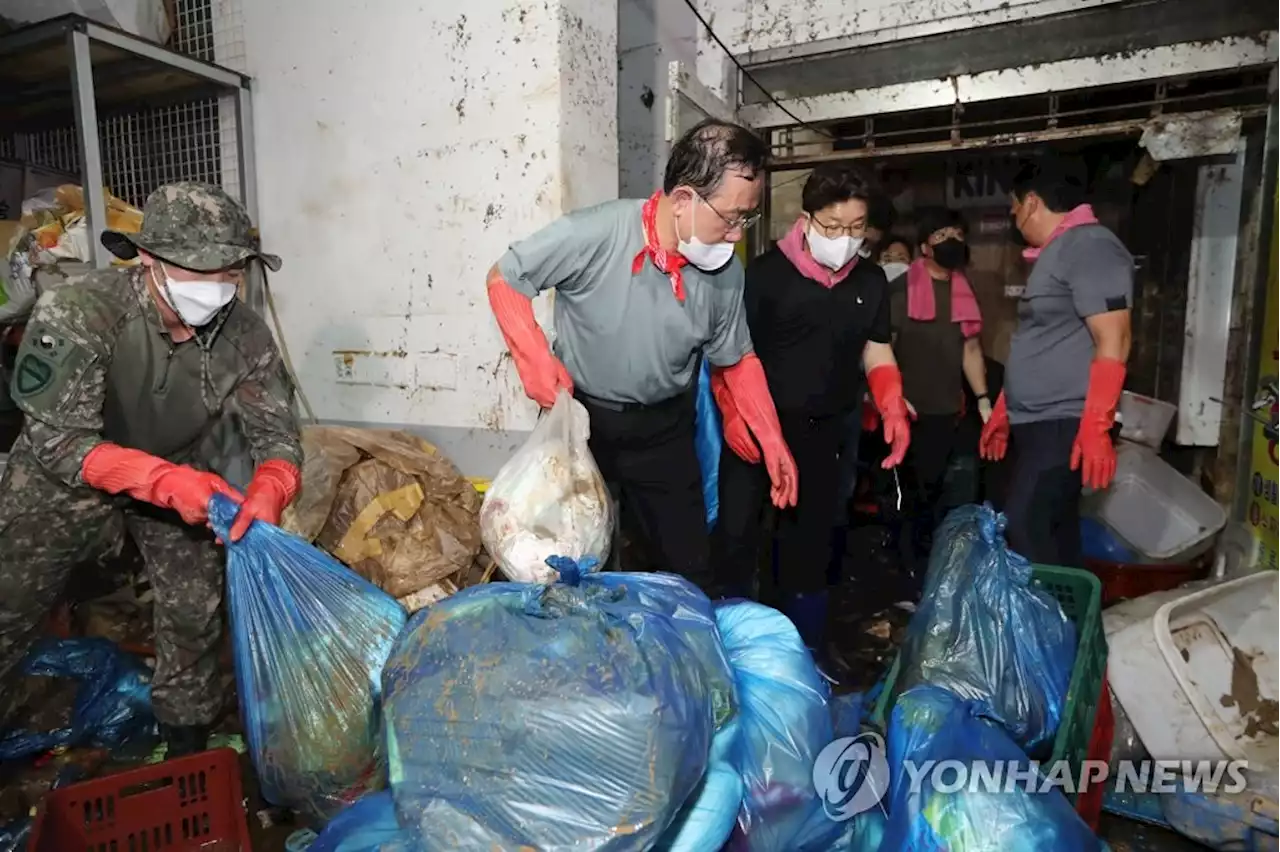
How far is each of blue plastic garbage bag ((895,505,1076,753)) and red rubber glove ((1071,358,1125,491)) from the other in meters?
0.69

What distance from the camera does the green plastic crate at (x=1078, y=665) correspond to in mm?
1393

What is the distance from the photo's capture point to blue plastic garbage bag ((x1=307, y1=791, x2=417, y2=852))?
3.30 feet

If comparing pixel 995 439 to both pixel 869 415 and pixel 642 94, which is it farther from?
pixel 642 94

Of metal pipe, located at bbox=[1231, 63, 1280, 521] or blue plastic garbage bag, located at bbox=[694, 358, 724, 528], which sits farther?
metal pipe, located at bbox=[1231, 63, 1280, 521]

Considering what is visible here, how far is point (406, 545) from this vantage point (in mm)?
2377

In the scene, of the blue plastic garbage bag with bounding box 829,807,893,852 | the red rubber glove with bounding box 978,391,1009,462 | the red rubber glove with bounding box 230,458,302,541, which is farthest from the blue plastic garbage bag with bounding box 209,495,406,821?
the red rubber glove with bounding box 978,391,1009,462

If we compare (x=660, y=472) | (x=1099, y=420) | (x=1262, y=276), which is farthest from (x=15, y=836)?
(x=1262, y=276)

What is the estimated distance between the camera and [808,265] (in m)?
2.21

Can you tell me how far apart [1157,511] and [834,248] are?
1.96 meters

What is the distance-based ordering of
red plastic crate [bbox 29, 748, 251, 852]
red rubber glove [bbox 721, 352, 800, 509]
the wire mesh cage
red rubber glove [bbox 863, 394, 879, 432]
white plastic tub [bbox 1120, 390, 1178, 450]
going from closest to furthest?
red plastic crate [bbox 29, 748, 251, 852]
red rubber glove [bbox 721, 352, 800, 509]
the wire mesh cage
white plastic tub [bbox 1120, 390, 1178, 450]
red rubber glove [bbox 863, 394, 879, 432]

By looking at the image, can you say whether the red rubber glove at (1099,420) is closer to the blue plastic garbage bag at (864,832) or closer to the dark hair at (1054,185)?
the dark hair at (1054,185)

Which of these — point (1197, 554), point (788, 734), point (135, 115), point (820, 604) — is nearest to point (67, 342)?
point (788, 734)

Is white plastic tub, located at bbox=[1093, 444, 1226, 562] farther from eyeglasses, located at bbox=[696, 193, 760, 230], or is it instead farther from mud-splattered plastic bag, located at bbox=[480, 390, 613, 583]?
mud-splattered plastic bag, located at bbox=[480, 390, 613, 583]

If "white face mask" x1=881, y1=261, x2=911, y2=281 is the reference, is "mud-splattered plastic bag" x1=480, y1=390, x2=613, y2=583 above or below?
below
